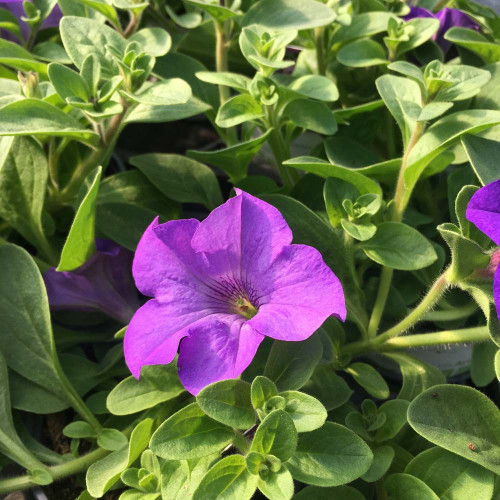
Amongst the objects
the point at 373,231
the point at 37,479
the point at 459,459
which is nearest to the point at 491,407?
the point at 459,459

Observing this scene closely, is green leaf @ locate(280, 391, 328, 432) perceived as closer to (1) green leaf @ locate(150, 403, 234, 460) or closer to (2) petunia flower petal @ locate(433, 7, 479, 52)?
(1) green leaf @ locate(150, 403, 234, 460)

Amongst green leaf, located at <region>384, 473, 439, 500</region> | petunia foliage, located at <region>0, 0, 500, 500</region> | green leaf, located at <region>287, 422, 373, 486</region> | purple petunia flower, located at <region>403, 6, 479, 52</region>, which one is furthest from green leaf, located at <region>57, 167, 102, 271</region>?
purple petunia flower, located at <region>403, 6, 479, 52</region>

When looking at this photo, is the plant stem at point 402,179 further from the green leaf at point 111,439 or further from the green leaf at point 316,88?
the green leaf at point 111,439

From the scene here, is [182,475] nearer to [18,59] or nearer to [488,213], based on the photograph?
[488,213]

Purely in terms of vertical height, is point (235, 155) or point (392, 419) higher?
point (235, 155)

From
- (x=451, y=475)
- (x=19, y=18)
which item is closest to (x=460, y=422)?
(x=451, y=475)
